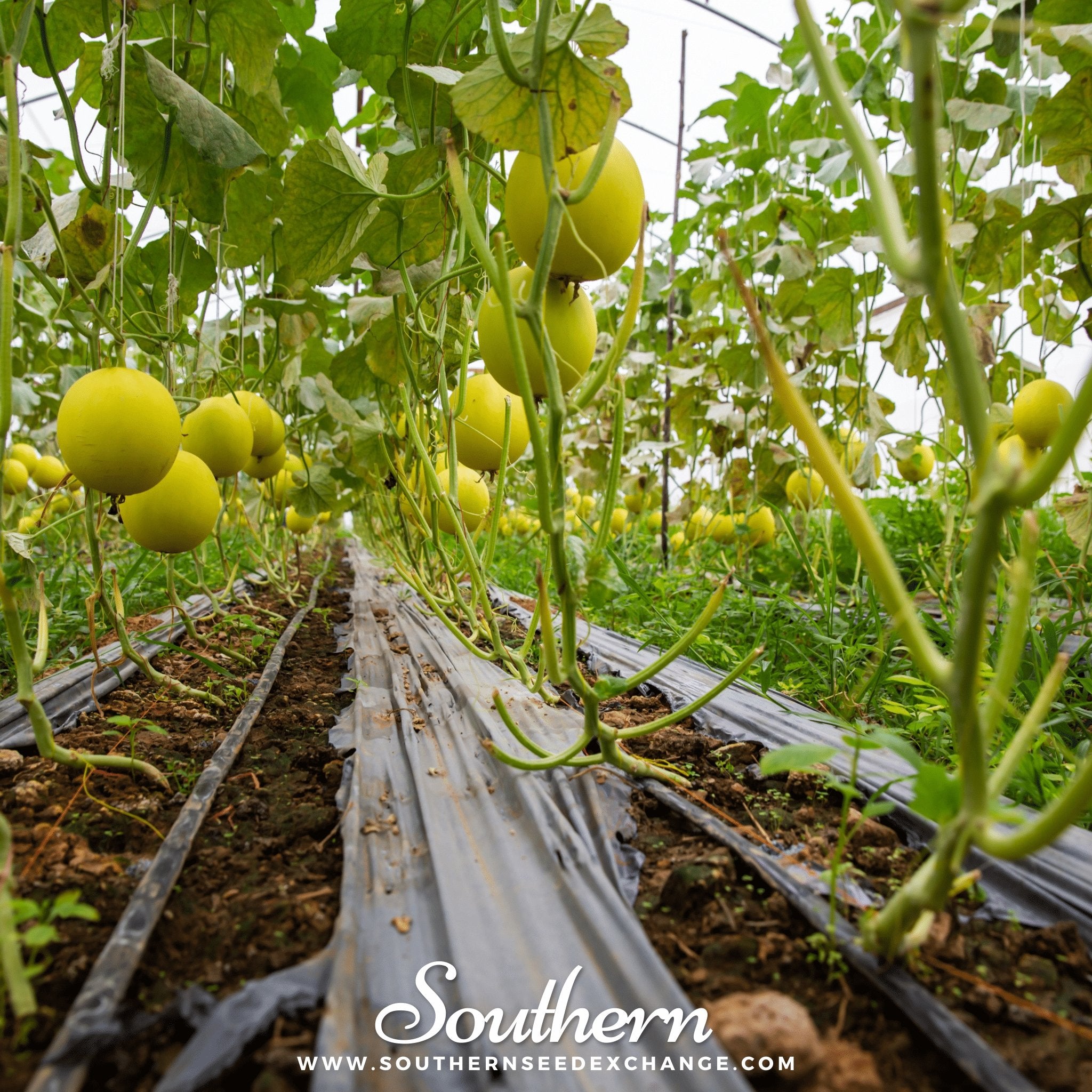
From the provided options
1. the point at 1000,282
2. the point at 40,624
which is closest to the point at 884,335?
the point at 1000,282

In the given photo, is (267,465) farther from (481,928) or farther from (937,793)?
(937,793)

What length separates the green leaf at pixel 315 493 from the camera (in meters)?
2.50

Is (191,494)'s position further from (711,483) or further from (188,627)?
(711,483)

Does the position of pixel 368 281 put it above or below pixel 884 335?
below

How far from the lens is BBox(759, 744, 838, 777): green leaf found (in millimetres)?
509

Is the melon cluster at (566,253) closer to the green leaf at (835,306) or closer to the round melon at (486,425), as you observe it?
the round melon at (486,425)

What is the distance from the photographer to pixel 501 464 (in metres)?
1.15

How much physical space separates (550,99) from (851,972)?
2.74 feet

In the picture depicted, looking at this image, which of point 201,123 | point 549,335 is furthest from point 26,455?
point 549,335

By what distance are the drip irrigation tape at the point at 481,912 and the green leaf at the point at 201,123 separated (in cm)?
90

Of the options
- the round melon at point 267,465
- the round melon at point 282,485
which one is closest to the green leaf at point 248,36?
the round melon at point 267,465

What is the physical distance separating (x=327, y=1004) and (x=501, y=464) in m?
0.79

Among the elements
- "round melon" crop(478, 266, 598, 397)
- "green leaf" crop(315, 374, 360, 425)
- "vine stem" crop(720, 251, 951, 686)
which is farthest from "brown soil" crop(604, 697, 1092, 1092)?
"green leaf" crop(315, 374, 360, 425)

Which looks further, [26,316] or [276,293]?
[26,316]
